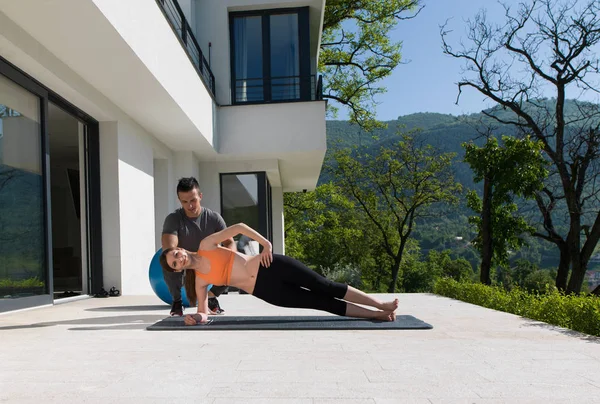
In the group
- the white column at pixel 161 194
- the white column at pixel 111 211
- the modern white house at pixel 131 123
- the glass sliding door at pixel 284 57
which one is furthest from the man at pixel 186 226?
the glass sliding door at pixel 284 57

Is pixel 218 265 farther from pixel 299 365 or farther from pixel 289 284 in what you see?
pixel 299 365

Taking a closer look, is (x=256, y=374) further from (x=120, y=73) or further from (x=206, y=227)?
(x=120, y=73)

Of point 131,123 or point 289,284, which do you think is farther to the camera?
point 131,123

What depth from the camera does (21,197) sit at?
5754mm

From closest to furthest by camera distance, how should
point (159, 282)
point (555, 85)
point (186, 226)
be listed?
point (186, 226) → point (159, 282) → point (555, 85)

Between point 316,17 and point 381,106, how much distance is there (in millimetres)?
9769

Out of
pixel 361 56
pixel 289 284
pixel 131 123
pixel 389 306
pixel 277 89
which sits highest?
pixel 361 56

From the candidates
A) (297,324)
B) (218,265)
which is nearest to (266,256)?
(218,265)

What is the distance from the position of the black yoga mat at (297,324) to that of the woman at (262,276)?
126mm

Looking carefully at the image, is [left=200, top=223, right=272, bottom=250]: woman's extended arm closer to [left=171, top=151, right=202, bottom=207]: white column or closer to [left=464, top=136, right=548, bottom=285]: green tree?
[left=171, top=151, right=202, bottom=207]: white column

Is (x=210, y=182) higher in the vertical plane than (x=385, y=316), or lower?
higher

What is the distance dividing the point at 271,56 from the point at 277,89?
70 centimetres

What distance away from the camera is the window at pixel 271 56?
35.9 feet

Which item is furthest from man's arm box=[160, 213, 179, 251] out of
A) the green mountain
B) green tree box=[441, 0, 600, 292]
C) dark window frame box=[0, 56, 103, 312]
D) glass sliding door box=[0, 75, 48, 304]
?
the green mountain
